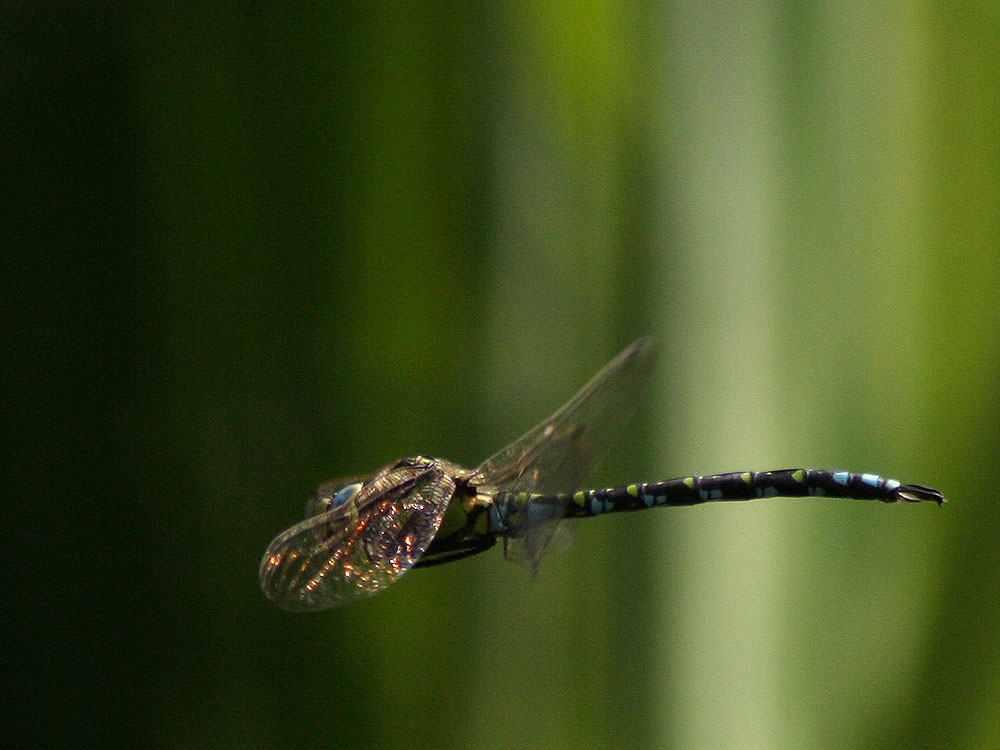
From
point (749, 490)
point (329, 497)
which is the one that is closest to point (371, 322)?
point (329, 497)

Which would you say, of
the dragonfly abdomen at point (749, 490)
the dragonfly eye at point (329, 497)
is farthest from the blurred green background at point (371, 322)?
the dragonfly eye at point (329, 497)

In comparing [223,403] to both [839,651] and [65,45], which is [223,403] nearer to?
[65,45]

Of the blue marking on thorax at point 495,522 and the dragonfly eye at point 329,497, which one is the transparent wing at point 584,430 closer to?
the blue marking on thorax at point 495,522

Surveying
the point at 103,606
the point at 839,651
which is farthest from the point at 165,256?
the point at 839,651

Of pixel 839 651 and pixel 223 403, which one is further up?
pixel 223 403

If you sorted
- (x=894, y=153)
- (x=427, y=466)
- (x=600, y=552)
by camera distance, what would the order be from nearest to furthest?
(x=427, y=466)
(x=894, y=153)
(x=600, y=552)

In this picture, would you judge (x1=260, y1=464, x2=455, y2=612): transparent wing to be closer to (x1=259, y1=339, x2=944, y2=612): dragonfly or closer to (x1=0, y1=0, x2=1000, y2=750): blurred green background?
(x1=259, y1=339, x2=944, y2=612): dragonfly

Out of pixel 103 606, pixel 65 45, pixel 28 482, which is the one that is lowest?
pixel 103 606
